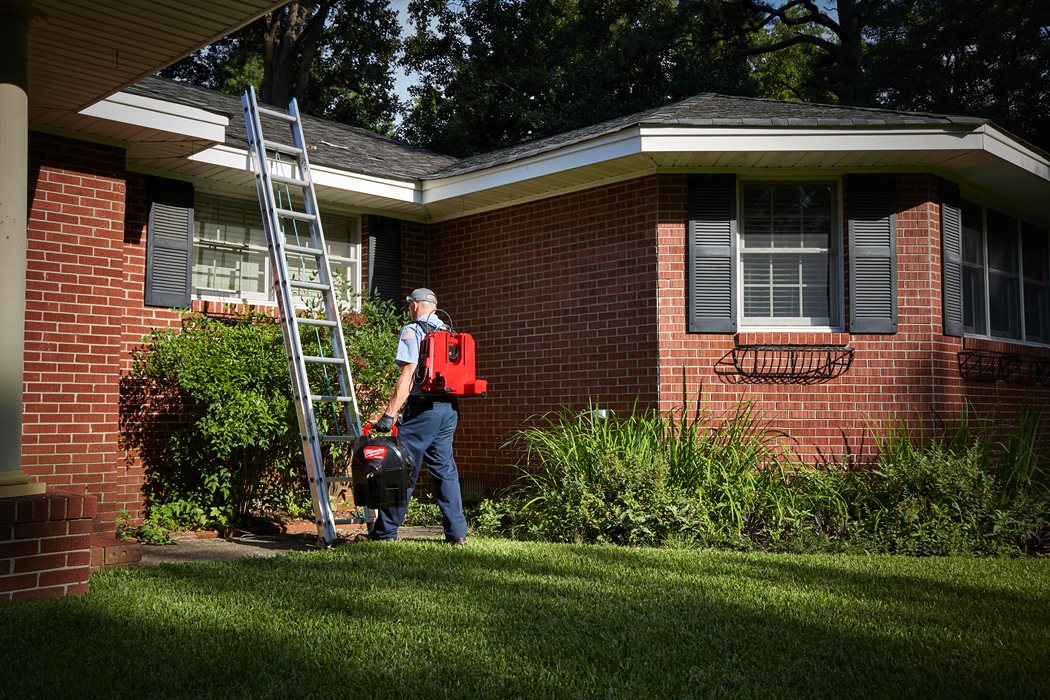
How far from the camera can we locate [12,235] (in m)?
5.17

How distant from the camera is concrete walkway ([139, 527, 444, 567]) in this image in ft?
22.4

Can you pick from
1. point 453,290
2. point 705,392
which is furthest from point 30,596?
point 453,290

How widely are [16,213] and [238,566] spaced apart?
99.1 inches

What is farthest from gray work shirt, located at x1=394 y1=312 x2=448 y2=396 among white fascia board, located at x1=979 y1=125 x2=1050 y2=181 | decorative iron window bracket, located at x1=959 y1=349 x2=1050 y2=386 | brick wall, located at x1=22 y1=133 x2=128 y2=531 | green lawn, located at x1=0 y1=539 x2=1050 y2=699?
decorative iron window bracket, located at x1=959 y1=349 x2=1050 y2=386

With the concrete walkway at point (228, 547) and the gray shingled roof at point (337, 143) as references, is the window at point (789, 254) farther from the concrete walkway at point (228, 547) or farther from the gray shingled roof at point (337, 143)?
A: the concrete walkway at point (228, 547)

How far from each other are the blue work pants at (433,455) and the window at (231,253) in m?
3.27

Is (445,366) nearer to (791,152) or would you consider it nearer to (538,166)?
Result: (538,166)

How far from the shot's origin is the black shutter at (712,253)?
9.52 metres

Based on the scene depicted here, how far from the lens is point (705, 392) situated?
945cm

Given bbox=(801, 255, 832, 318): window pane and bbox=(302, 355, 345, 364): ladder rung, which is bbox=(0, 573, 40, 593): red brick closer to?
bbox=(302, 355, 345, 364): ladder rung

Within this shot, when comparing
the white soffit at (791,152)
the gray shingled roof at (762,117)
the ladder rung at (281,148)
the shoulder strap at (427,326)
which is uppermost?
the gray shingled roof at (762,117)


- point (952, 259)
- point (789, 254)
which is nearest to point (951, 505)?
point (789, 254)

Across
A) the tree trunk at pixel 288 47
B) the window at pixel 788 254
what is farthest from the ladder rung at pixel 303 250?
the tree trunk at pixel 288 47

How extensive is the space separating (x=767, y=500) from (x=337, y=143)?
23.5 ft
